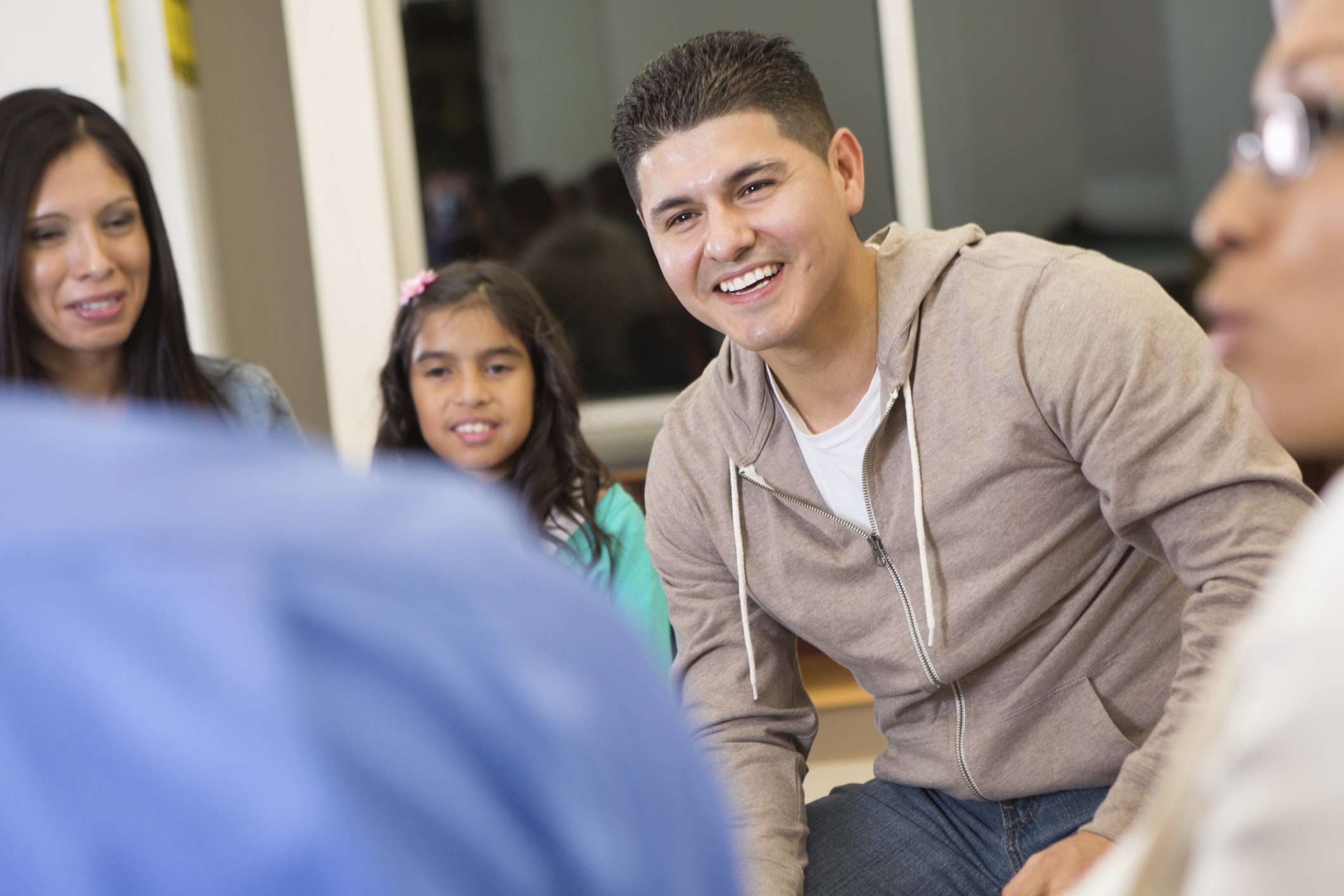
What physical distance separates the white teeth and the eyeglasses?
3.62ft

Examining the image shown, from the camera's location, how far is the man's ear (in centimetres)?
170

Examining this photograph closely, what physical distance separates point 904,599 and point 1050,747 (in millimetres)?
221

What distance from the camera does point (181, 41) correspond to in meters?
2.96

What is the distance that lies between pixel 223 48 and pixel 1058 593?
2860 mm

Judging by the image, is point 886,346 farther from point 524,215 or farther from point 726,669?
point 524,215

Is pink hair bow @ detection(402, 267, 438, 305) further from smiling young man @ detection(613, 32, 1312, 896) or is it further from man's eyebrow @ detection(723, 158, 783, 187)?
man's eyebrow @ detection(723, 158, 783, 187)

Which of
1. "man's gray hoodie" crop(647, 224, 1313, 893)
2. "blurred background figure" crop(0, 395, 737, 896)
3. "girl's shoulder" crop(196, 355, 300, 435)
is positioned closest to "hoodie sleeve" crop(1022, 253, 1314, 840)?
"man's gray hoodie" crop(647, 224, 1313, 893)

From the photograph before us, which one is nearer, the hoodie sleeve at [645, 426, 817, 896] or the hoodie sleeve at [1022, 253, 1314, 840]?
the hoodie sleeve at [1022, 253, 1314, 840]

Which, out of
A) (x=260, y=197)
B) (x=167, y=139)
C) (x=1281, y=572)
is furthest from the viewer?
(x=260, y=197)

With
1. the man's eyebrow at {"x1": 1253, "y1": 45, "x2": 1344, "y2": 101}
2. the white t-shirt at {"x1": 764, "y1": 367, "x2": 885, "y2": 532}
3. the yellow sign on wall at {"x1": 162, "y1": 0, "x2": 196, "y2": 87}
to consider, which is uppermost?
the yellow sign on wall at {"x1": 162, "y1": 0, "x2": 196, "y2": 87}

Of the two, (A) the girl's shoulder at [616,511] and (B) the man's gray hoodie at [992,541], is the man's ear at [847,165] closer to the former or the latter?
(B) the man's gray hoodie at [992,541]

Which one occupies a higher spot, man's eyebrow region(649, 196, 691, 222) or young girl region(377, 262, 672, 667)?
man's eyebrow region(649, 196, 691, 222)

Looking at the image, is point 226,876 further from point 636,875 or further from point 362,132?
point 362,132

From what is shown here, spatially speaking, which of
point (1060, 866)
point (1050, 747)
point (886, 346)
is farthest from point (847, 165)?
point (1060, 866)
